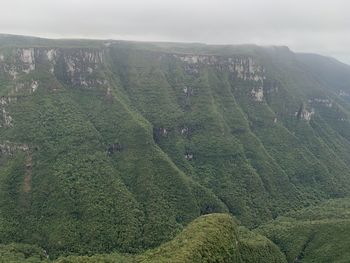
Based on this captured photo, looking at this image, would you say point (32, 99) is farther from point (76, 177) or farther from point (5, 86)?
point (76, 177)

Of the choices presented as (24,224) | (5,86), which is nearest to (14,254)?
(24,224)

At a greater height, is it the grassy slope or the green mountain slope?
the grassy slope

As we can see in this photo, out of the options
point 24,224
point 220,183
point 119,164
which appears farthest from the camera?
point 220,183

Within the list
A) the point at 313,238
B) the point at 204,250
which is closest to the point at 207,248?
the point at 204,250

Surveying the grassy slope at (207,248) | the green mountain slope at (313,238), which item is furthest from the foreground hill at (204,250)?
the green mountain slope at (313,238)

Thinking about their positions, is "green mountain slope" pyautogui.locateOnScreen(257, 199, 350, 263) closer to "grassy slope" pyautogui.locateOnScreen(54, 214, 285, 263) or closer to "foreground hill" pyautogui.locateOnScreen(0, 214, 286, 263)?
"foreground hill" pyautogui.locateOnScreen(0, 214, 286, 263)

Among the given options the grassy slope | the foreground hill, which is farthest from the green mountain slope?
the grassy slope

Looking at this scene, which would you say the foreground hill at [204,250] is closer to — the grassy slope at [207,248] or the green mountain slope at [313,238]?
the grassy slope at [207,248]

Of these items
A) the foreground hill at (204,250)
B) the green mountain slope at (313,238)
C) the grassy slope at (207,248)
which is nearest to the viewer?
the grassy slope at (207,248)
